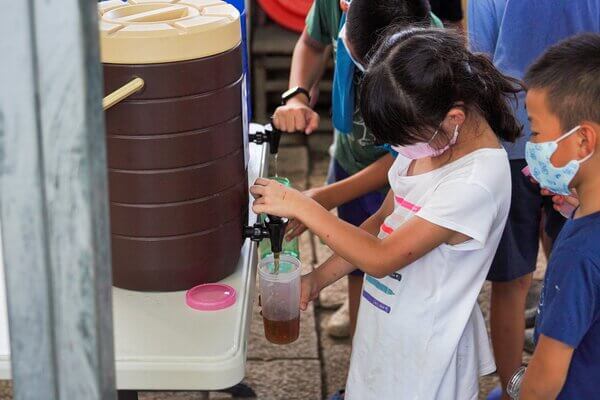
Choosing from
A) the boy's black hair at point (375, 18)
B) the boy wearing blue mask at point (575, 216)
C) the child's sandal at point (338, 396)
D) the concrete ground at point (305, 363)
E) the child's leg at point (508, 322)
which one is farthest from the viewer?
the concrete ground at point (305, 363)

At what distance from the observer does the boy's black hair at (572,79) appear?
1.45 metres

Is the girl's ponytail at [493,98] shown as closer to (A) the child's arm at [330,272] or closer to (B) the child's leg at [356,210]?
(A) the child's arm at [330,272]

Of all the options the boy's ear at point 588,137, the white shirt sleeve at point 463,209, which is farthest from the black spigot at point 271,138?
the boy's ear at point 588,137

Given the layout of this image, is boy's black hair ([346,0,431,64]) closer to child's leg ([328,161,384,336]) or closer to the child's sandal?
child's leg ([328,161,384,336])

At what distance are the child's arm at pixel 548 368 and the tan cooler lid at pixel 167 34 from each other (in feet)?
2.47

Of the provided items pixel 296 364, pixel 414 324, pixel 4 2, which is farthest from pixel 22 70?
pixel 296 364

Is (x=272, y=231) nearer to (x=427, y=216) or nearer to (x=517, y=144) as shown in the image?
(x=427, y=216)

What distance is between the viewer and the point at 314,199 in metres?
1.98

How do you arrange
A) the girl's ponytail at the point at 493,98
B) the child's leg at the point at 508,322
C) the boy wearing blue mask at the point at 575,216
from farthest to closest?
the child's leg at the point at 508,322
the girl's ponytail at the point at 493,98
the boy wearing blue mask at the point at 575,216

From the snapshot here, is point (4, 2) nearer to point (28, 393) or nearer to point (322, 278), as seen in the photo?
point (28, 393)

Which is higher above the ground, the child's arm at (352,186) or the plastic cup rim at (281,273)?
the plastic cup rim at (281,273)

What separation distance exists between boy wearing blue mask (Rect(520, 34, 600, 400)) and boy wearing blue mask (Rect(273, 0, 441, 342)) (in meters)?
0.52

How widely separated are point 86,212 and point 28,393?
17 centimetres

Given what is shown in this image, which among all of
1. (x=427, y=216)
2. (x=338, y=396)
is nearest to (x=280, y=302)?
(x=427, y=216)
